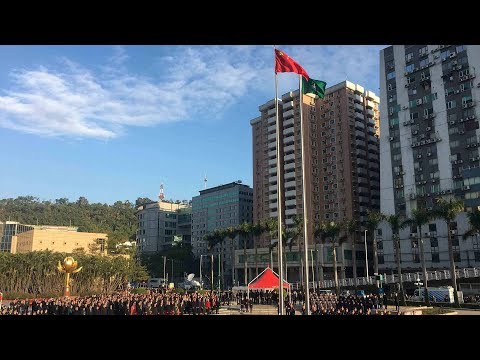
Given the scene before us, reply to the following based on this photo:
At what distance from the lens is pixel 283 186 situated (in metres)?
100

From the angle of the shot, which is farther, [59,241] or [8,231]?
[8,231]

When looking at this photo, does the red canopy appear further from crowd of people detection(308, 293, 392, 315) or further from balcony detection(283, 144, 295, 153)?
balcony detection(283, 144, 295, 153)

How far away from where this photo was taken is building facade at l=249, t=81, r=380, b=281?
89500 mm

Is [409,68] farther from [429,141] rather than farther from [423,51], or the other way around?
[429,141]

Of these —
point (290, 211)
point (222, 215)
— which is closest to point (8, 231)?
point (222, 215)

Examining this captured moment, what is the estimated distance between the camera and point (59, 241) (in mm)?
83562

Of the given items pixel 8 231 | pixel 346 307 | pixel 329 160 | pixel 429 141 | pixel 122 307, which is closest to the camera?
pixel 122 307

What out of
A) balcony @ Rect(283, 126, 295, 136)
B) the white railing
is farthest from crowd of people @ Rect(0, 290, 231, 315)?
balcony @ Rect(283, 126, 295, 136)

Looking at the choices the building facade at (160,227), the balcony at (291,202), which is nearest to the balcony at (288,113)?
the balcony at (291,202)

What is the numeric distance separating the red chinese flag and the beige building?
6860 centimetres

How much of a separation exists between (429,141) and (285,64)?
58.4m

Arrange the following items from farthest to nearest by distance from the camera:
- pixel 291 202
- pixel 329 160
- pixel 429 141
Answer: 1. pixel 291 202
2. pixel 329 160
3. pixel 429 141
